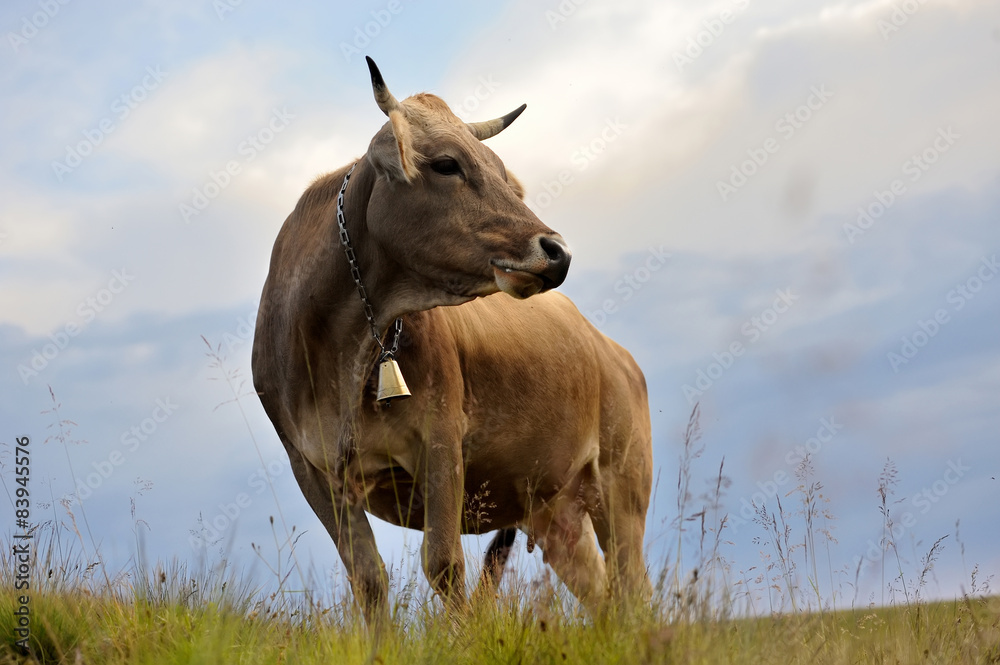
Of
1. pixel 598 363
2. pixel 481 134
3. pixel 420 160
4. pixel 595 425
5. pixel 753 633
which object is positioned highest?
pixel 481 134

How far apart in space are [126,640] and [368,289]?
2.34 meters

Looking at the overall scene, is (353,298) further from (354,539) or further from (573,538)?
(573,538)

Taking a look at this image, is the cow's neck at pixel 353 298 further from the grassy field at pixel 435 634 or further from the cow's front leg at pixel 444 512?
the grassy field at pixel 435 634

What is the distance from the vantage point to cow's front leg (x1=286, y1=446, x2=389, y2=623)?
5973 mm

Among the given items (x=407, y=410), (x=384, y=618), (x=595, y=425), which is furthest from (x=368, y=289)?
(x=595, y=425)

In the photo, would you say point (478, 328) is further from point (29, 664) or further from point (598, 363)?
point (29, 664)

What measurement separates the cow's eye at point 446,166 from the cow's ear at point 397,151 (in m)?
0.11

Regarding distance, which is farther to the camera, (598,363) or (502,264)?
(598,363)

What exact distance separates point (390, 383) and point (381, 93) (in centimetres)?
172

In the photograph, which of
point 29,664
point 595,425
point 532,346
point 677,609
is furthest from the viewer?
point 595,425

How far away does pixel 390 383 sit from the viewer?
560 cm

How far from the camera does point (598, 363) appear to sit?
8000mm

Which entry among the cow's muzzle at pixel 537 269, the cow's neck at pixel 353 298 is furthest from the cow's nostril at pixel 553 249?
the cow's neck at pixel 353 298

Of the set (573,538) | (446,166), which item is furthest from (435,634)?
(573,538)
